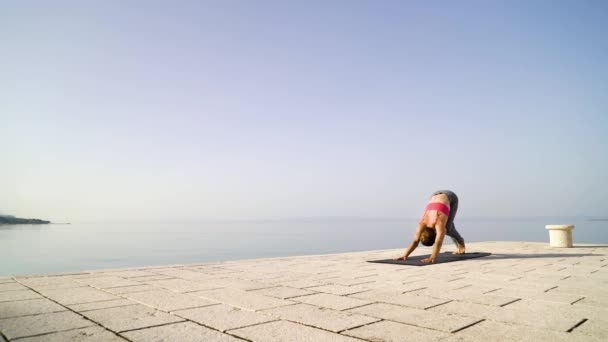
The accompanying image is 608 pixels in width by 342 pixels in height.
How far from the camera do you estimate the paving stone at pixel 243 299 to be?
11.4ft

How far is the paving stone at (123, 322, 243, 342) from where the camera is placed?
2512 millimetres

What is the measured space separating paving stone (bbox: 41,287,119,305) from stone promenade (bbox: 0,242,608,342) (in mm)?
11

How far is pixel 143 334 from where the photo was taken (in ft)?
8.65

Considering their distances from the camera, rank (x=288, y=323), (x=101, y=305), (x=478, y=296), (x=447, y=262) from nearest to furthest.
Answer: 1. (x=288, y=323)
2. (x=101, y=305)
3. (x=478, y=296)
4. (x=447, y=262)

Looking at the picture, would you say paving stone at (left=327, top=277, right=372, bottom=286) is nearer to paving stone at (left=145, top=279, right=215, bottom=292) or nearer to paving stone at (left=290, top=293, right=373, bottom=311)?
paving stone at (left=290, top=293, right=373, bottom=311)

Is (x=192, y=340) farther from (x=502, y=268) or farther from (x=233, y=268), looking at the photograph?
(x=502, y=268)

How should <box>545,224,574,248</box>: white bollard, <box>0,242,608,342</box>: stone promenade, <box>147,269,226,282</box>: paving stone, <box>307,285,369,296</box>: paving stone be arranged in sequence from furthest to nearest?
<box>545,224,574,248</box>: white bollard
<box>147,269,226,282</box>: paving stone
<box>307,285,369,296</box>: paving stone
<box>0,242,608,342</box>: stone promenade

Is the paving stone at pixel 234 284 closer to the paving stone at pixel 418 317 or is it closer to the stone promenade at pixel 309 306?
the stone promenade at pixel 309 306

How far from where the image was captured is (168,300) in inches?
148

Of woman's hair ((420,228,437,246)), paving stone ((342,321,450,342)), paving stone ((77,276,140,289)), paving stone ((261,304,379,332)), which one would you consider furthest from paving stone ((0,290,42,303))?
woman's hair ((420,228,437,246))

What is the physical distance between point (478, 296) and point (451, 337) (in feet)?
5.13

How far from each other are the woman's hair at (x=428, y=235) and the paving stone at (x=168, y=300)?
478cm

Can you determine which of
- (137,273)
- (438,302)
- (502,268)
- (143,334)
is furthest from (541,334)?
(137,273)

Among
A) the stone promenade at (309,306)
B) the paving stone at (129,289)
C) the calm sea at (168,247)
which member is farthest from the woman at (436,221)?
the calm sea at (168,247)
